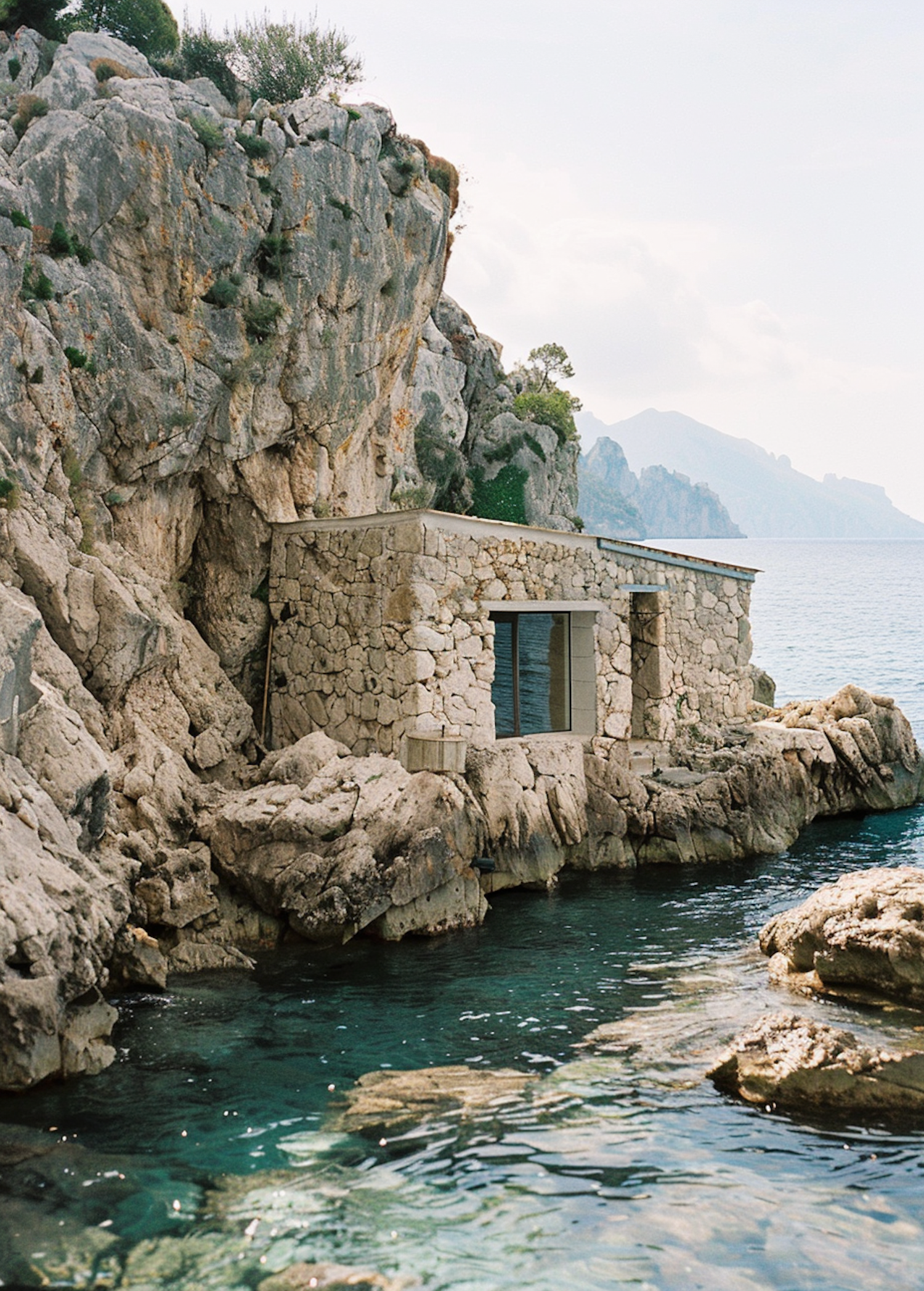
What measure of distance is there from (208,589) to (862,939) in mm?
12662

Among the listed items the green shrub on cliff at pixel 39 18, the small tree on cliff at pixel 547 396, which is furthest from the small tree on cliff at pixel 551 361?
the green shrub on cliff at pixel 39 18

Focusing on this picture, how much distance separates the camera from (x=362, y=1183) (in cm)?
809

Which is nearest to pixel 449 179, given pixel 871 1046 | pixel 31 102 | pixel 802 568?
pixel 31 102

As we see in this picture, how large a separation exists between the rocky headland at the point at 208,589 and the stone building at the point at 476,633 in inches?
27.7

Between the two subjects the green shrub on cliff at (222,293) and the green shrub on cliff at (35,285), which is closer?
the green shrub on cliff at (35,285)

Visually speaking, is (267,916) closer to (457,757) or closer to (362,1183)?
(457,757)

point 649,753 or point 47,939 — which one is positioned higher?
point 649,753

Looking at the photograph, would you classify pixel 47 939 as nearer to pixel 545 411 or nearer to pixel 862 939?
pixel 862 939

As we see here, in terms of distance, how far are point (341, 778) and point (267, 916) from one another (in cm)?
237

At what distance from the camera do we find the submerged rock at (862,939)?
1135cm

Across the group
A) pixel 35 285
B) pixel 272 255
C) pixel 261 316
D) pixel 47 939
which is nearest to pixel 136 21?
pixel 272 255

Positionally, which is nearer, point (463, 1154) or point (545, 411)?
point (463, 1154)

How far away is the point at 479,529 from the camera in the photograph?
17.9 meters

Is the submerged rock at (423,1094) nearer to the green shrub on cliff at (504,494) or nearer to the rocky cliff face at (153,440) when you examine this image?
the rocky cliff face at (153,440)
